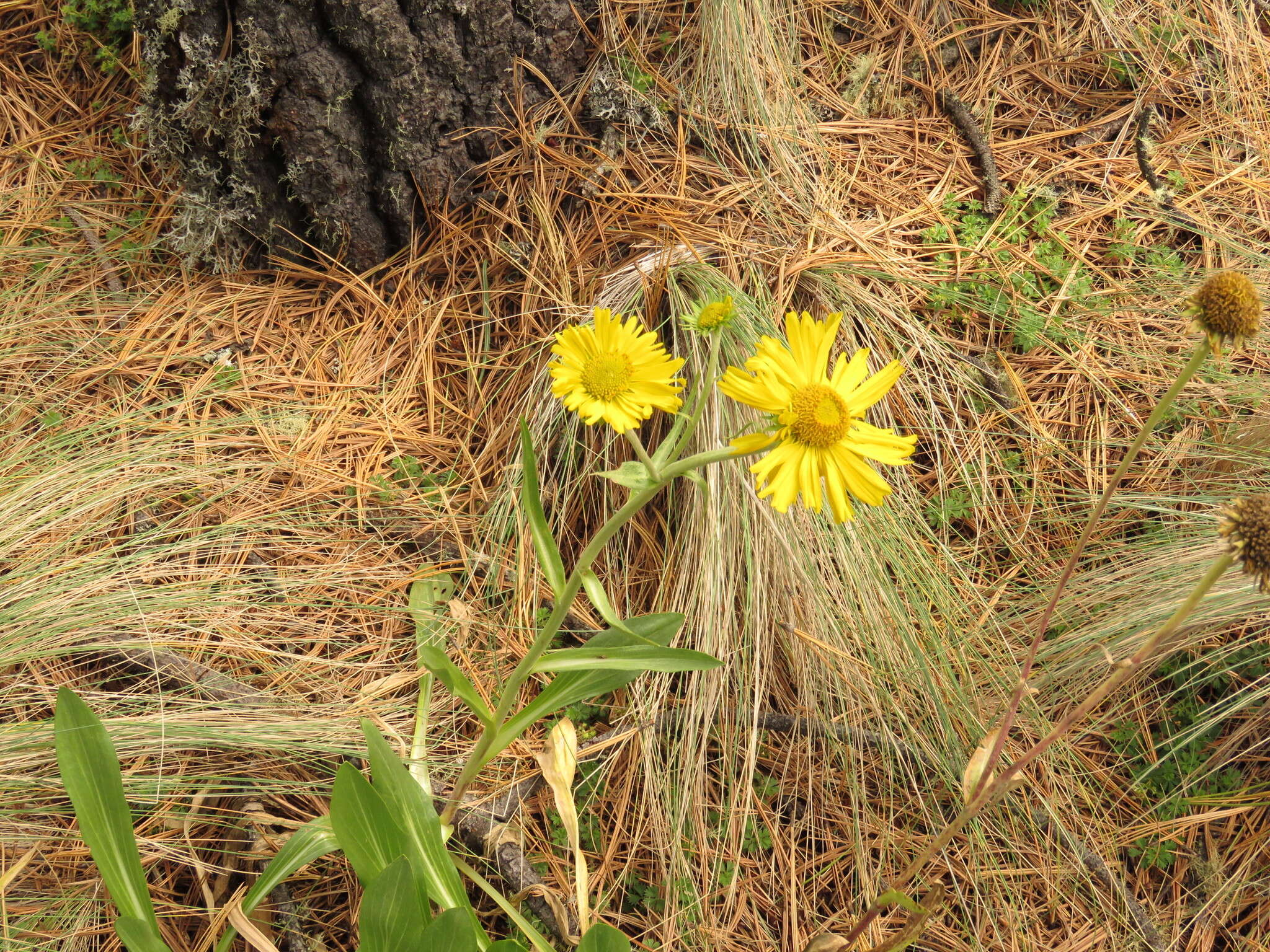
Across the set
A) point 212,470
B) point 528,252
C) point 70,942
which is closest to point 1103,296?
point 528,252

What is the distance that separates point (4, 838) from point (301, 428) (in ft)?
2.68

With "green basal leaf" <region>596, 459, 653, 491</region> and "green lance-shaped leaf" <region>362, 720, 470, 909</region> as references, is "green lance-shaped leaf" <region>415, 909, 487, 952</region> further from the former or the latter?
"green basal leaf" <region>596, 459, 653, 491</region>

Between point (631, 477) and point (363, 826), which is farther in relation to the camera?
point (363, 826)


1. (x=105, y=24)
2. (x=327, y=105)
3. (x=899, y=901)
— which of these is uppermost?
(x=105, y=24)

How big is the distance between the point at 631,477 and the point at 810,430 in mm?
205

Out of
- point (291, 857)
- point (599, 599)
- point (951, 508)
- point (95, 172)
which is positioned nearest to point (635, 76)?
point (951, 508)

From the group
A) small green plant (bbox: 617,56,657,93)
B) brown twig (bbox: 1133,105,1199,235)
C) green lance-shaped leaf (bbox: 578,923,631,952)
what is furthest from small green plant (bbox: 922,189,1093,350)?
→ green lance-shaped leaf (bbox: 578,923,631,952)

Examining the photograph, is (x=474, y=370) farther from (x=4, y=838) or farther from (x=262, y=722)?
(x=4, y=838)

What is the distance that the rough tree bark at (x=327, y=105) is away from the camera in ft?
5.84

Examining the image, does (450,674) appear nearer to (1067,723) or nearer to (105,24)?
(1067,723)

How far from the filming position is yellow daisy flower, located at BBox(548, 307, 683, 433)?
1.10 m

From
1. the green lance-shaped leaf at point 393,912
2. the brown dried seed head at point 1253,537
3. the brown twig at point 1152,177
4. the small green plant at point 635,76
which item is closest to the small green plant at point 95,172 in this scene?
the small green plant at point 635,76

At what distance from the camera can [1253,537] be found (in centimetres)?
96

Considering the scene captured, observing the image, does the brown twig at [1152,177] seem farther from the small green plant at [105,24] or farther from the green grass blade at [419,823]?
the small green plant at [105,24]
